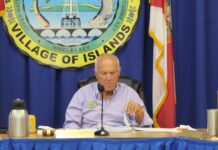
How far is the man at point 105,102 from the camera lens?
3.37 m

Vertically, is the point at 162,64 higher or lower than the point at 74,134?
higher

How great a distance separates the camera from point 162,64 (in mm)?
4312

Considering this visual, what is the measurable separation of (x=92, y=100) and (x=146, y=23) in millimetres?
1316

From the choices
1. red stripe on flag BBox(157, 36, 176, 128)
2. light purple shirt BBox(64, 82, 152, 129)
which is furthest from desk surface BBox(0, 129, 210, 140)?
red stripe on flag BBox(157, 36, 176, 128)

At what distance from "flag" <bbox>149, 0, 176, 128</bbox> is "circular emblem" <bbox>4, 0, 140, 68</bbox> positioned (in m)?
0.22

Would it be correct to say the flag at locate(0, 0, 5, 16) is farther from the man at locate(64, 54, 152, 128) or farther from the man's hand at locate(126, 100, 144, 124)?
the man's hand at locate(126, 100, 144, 124)

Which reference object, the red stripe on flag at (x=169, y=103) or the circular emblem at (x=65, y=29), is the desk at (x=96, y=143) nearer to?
the red stripe on flag at (x=169, y=103)

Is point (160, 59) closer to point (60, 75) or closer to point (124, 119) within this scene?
point (60, 75)

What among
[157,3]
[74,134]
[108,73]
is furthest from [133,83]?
[74,134]

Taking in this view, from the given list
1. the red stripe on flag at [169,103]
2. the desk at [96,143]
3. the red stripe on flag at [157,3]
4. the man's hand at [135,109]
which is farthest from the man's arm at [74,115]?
the red stripe on flag at [157,3]

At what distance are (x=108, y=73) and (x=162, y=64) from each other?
1.03 metres

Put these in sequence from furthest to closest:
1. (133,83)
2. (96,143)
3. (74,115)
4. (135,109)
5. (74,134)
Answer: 1. (133,83)
2. (74,115)
3. (135,109)
4. (74,134)
5. (96,143)

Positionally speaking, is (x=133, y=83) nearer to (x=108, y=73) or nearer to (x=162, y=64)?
(x=108, y=73)

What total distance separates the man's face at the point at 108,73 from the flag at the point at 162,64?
37.0 inches
